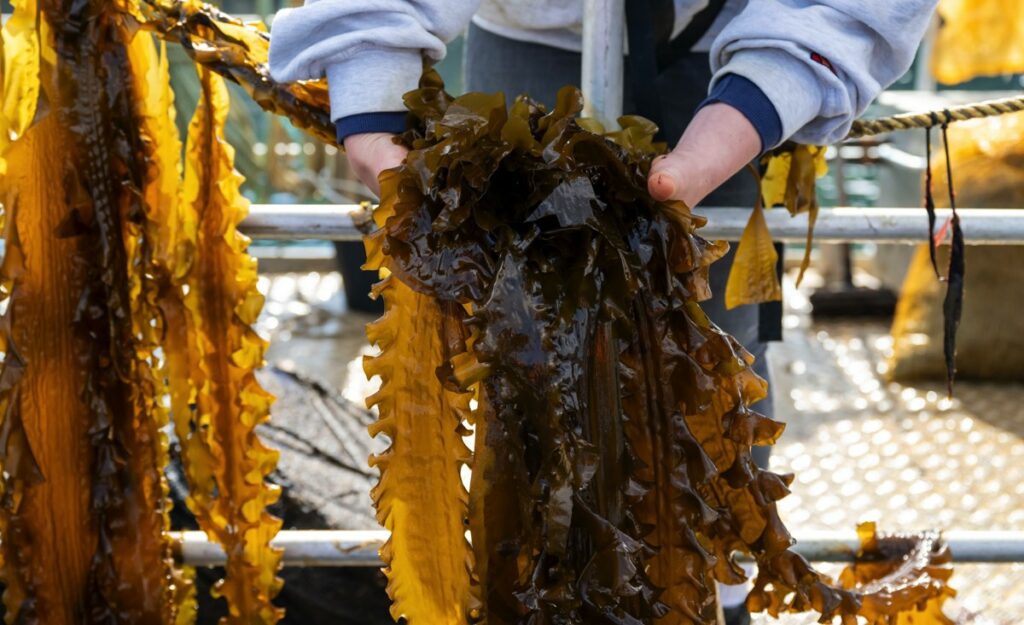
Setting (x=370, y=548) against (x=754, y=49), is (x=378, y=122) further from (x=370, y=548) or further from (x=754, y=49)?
(x=370, y=548)

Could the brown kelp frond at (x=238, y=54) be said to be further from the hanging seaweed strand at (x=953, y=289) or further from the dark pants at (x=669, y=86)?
the hanging seaweed strand at (x=953, y=289)

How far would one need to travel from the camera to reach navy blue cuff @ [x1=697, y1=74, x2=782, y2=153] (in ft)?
2.62

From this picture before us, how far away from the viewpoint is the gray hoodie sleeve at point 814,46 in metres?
0.80

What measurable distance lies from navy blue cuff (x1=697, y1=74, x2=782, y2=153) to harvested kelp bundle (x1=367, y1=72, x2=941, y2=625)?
0.23 feet

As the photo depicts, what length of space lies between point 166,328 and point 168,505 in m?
0.19

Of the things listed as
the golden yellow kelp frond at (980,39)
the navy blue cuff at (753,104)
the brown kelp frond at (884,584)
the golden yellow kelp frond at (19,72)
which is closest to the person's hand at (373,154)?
the navy blue cuff at (753,104)

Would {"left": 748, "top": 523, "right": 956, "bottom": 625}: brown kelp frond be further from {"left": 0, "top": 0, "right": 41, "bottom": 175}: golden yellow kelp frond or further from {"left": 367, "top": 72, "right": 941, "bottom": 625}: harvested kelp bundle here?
{"left": 0, "top": 0, "right": 41, "bottom": 175}: golden yellow kelp frond

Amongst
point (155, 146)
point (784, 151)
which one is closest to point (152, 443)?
point (155, 146)

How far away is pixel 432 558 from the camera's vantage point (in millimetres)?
830

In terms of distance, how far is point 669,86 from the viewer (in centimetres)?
109

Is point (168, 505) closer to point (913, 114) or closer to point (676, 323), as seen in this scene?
point (676, 323)

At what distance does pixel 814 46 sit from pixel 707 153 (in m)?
0.12

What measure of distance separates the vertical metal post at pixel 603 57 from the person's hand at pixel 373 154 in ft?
0.59

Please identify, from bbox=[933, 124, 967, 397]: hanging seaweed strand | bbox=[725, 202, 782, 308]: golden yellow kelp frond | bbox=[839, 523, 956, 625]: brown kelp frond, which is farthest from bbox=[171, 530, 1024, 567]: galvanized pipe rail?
bbox=[725, 202, 782, 308]: golden yellow kelp frond
